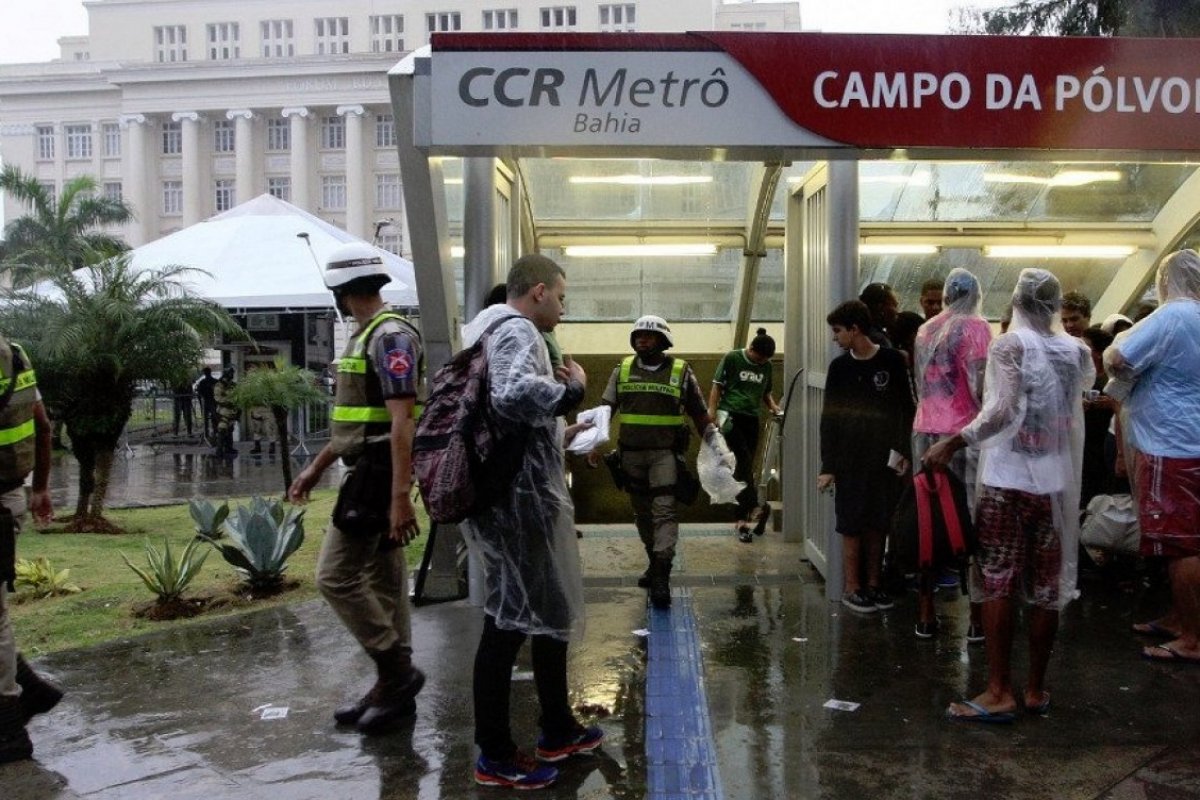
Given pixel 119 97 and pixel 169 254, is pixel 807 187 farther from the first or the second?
pixel 119 97

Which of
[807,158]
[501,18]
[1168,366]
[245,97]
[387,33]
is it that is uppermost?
Answer: [501,18]

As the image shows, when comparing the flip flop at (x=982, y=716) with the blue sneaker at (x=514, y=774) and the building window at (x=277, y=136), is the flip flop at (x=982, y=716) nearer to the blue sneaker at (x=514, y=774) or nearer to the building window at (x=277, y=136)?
the blue sneaker at (x=514, y=774)

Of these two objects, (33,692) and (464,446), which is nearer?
(464,446)

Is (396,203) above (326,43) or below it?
below

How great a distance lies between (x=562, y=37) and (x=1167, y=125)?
272cm

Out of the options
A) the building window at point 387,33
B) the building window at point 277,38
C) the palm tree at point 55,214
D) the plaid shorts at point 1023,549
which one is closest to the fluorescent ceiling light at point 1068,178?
the plaid shorts at point 1023,549

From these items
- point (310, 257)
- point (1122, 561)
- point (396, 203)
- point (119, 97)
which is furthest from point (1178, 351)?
point (119, 97)

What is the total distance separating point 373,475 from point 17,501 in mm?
1470

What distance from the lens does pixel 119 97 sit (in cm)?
6888

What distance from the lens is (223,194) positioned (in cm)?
6525

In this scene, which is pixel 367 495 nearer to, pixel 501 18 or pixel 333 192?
pixel 333 192

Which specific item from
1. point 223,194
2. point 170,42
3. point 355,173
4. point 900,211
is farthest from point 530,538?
point 170,42

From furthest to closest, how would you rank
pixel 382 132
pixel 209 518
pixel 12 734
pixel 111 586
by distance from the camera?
pixel 382 132, pixel 209 518, pixel 111 586, pixel 12 734

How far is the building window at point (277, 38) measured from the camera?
67.6 meters
